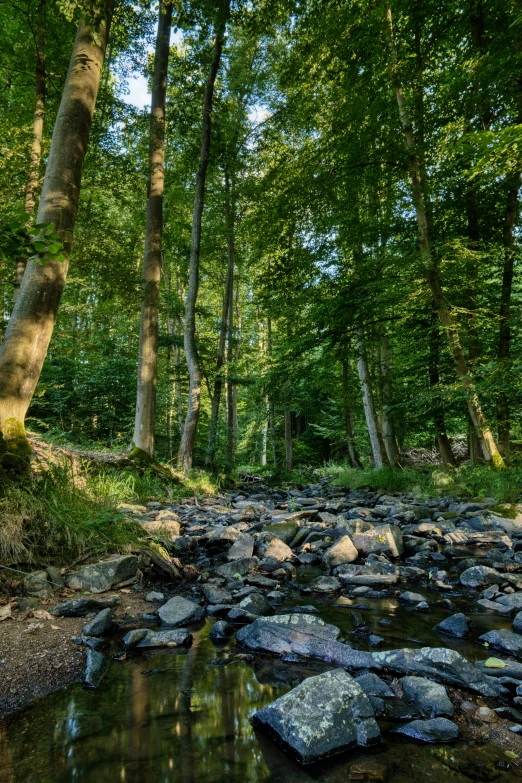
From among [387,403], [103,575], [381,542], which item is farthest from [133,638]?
[387,403]

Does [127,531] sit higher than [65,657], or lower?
higher

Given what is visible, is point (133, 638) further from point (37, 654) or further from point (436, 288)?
point (436, 288)

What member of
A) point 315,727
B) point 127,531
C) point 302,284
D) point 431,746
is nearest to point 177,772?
point 315,727

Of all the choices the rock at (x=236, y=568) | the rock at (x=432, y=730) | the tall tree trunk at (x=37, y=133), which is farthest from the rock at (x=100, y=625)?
the tall tree trunk at (x=37, y=133)

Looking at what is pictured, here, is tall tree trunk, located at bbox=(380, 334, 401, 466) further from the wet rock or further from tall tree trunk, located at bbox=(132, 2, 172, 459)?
the wet rock

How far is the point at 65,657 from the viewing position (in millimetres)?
2482

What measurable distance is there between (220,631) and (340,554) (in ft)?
7.48

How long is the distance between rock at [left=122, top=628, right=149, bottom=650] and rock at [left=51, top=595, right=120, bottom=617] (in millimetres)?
540

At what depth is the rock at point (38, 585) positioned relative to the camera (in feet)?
10.6

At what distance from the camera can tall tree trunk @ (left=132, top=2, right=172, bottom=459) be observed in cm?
948

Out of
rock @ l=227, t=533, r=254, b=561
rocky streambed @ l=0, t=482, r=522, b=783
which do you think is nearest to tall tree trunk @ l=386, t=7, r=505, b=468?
rocky streambed @ l=0, t=482, r=522, b=783

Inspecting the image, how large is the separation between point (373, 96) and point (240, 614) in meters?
10.1

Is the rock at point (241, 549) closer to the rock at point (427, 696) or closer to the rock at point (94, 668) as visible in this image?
the rock at point (94, 668)

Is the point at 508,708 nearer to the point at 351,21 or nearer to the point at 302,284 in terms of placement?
the point at 302,284
